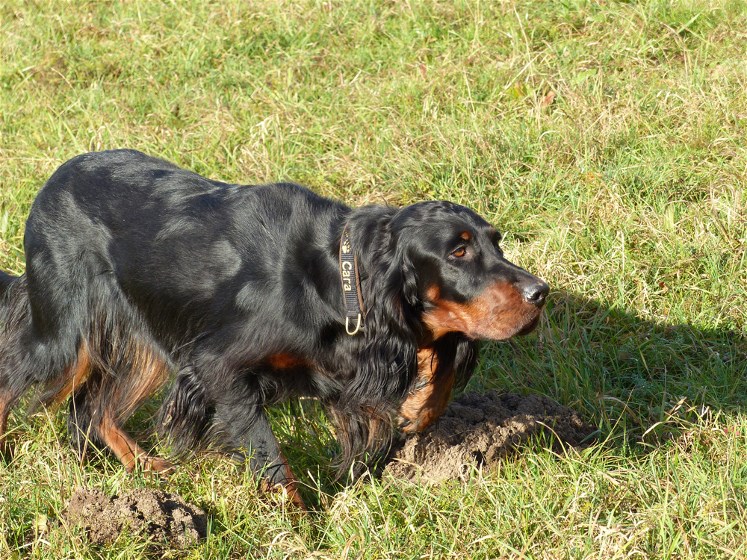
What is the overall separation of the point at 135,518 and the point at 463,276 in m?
1.28

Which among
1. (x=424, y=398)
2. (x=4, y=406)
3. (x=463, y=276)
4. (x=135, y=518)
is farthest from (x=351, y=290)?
(x=4, y=406)

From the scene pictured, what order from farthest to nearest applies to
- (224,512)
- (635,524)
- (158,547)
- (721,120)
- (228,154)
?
(228,154)
(721,120)
(224,512)
(158,547)
(635,524)

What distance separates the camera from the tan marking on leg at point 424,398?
341 cm

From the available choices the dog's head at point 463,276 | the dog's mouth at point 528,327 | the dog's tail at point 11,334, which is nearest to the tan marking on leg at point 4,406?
the dog's tail at point 11,334

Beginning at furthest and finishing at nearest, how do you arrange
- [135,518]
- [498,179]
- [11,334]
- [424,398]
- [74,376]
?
[498,179]
[11,334]
[74,376]
[424,398]
[135,518]

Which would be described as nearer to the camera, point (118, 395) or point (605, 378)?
point (118, 395)

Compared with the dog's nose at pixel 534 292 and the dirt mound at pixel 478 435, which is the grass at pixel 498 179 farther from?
the dog's nose at pixel 534 292

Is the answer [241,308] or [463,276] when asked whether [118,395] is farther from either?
[463,276]

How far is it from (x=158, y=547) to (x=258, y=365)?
2.18 ft

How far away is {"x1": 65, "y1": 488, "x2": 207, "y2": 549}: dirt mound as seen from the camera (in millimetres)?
2938

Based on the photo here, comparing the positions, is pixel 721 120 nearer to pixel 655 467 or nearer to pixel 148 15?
pixel 655 467

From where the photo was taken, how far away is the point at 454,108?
5.47 metres

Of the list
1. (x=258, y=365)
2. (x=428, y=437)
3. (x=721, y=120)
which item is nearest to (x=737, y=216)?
(x=721, y=120)

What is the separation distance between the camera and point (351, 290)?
3.16 meters
